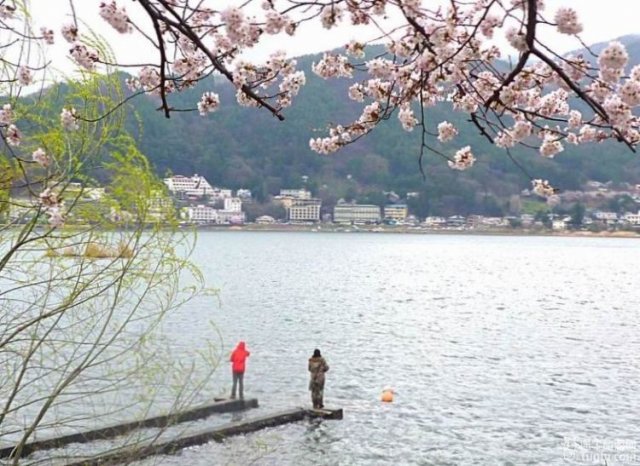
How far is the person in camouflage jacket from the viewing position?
60.1 feet

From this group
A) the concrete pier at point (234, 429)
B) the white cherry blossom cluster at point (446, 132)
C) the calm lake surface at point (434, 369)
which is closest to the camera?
the white cherry blossom cluster at point (446, 132)

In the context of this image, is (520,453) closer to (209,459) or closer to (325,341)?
(209,459)

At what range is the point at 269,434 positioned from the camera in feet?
55.5

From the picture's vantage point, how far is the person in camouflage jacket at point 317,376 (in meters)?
18.3

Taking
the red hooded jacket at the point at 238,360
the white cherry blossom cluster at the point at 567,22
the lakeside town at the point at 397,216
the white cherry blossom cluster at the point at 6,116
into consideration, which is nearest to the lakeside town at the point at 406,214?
the lakeside town at the point at 397,216

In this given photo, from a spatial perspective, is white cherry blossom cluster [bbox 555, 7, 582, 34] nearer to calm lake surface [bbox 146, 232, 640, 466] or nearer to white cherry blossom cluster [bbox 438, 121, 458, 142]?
white cherry blossom cluster [bbox 438, 121, 458, 142]

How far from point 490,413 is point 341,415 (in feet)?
15.3

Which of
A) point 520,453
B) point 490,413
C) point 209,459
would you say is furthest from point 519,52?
point 490,413

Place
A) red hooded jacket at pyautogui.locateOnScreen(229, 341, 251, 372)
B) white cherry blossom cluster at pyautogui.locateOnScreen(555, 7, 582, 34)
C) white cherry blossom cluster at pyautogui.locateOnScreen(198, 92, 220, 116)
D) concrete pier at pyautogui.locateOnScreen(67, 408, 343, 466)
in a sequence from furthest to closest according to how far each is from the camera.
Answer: red hooded jacket at pyautogui.locateOnScreen(229, 341, 251, 372) < concrete pier at pyautogui.locateOnScreen(67, 408, 343, 466) < white cherry blossom cluster at pyautogui.locateOnScreen(198, 92, 220, 116) < white cherry blossom cluster at pyautogui.locateOnScreen(555, 7, 582, 34)

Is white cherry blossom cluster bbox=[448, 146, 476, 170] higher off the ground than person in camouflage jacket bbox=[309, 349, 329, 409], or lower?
higher

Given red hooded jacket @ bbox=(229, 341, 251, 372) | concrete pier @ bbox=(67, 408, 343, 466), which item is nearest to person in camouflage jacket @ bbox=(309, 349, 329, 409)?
concrete pier @ bbox=(67, 408, 343, 466)

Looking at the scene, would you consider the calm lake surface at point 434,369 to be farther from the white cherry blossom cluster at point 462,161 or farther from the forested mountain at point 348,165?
the forested mountain at point 348,165

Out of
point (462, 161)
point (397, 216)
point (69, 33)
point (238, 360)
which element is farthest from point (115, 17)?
point (397, 216)

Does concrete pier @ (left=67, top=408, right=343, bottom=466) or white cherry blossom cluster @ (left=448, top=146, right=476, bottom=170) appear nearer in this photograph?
white cherry blossom cluster @ (left=448, top=146, right=476, bottom=170)
